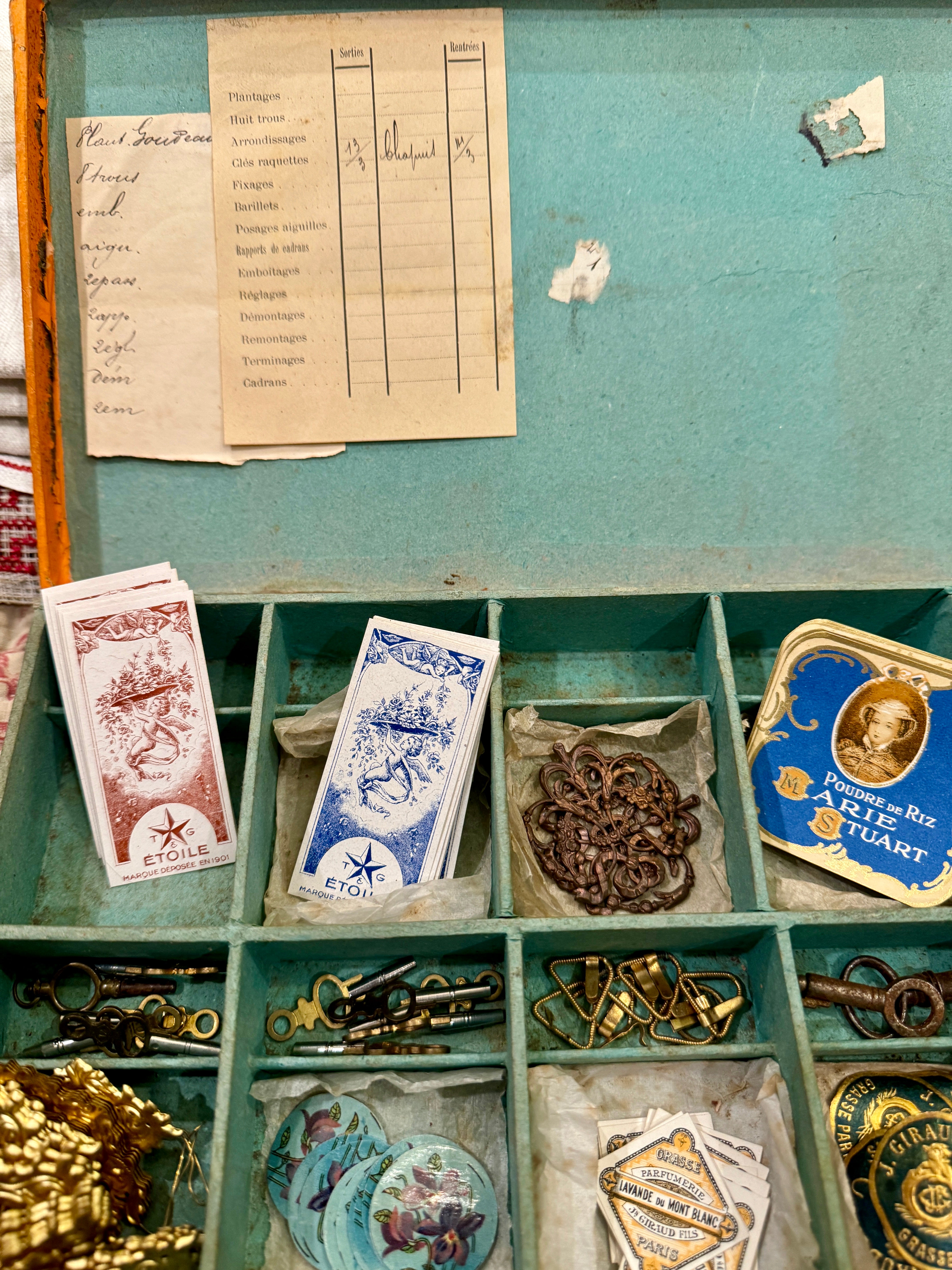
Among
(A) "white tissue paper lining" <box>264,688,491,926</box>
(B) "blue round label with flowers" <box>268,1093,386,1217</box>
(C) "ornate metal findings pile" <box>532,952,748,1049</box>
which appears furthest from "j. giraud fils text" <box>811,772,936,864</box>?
(B) "blue round label with flowers" <box>268,1093,386,1217</box>

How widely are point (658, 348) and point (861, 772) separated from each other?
1124mm

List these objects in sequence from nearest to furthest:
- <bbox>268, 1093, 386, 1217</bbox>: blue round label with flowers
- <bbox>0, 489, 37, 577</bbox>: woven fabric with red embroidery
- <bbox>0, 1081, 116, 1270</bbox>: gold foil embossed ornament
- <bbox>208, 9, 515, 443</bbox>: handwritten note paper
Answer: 1. <bbox>0, 1081, 116, 1270</bbox>: gold foil embossed ornament
2. <bbox>268, 1093, 386, 1217</bbox>: blue round label with flowers
3. <bbox>208, 9, 515, 443</bbox>: handwritten note paper
4. <bbox>0, 489, 37, 577</bbox>: woven fabric with red embroidery

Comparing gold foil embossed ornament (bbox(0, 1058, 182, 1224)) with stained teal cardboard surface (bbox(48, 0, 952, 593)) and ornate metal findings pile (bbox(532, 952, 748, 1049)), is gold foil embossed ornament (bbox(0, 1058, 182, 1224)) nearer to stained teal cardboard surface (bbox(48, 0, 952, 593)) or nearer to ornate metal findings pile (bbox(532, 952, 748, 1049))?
ornate metal findings pile (bbox(532, 952, 748, 1049))

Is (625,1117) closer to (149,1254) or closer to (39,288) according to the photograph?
(149,1254)

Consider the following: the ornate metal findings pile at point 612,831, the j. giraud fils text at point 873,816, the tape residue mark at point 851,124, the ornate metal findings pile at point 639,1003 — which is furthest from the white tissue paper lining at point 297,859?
the tape residue mark at point 851,124

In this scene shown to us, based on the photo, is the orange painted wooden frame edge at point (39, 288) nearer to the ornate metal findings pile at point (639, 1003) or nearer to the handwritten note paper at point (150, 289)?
the handwritten note paper at point (150, 289)

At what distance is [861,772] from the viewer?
1.89 metres

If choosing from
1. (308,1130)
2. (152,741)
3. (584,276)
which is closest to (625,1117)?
(308,1130)

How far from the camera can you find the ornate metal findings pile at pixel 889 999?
1.69m

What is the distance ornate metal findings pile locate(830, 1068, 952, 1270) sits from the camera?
4.85 feet

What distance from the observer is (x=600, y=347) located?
2.03 m

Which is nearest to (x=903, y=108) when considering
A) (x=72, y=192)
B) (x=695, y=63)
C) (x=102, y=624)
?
(x=695, y=63)

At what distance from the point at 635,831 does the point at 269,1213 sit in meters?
1.05

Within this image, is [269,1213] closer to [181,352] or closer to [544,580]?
[544,580]
